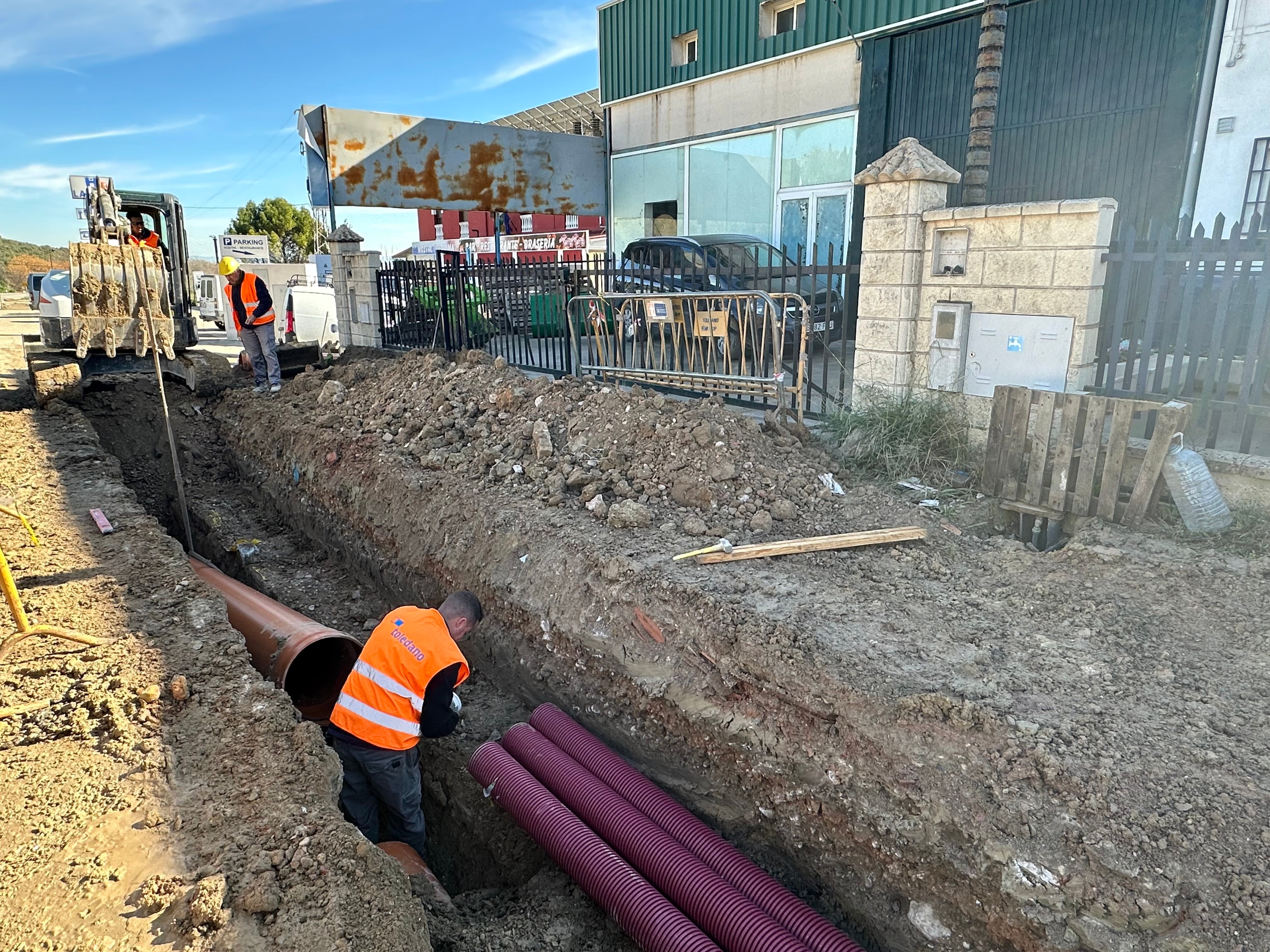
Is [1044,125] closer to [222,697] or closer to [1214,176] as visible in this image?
[1214,176]

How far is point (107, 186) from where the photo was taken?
7.86 metres

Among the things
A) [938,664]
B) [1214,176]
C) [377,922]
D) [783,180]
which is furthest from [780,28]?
[377,922]

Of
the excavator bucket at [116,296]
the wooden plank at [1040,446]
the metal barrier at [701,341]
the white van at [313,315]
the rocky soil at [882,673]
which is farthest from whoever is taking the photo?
the white van at [313,315]

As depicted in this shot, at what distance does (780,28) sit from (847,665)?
13.7 metres

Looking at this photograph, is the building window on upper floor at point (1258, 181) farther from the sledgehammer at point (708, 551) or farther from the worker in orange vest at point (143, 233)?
the worker in orange vest at point (143, 233)

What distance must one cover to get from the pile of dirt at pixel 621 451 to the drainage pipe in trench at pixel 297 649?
1.81 metres

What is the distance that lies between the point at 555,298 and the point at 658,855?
7631 mm

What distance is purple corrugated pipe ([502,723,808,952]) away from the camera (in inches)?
122

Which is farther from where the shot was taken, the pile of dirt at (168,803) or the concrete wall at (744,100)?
the concrete wall at (744,100)

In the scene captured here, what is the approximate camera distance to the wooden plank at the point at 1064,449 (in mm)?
5121

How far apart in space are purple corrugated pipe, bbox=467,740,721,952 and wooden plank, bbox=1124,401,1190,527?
12.6 feet

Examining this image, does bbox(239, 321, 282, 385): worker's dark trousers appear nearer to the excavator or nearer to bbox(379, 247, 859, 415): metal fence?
the excavator

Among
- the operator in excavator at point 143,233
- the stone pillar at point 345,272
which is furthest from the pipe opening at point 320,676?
the stone pillar at point 345,272

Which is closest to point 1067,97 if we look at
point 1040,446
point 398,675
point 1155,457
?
point 1040,446
